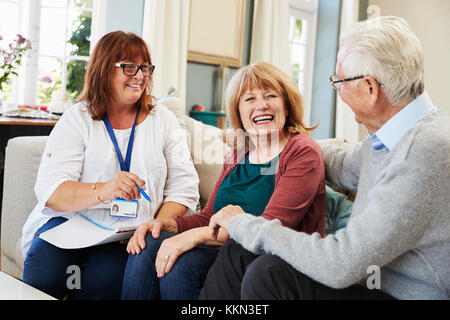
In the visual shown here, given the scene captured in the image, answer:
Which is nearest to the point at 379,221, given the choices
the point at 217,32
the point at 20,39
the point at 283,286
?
the point at 283,286

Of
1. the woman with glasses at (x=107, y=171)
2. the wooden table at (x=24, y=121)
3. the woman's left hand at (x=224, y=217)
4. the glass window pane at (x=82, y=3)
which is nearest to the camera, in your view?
the woman's left hand at (x=224, y=217)

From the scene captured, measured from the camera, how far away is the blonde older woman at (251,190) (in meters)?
1.37

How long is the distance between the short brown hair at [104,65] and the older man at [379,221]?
29.9 inches

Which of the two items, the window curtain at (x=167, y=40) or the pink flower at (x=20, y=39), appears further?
the window curtain at (x=167, y=40)

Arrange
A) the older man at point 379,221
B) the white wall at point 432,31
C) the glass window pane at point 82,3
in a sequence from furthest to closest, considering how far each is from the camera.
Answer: the white wall at point 432,31 → the glass window pane at point 82,3 → the older man at point 379,221

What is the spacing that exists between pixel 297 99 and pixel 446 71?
542 cm

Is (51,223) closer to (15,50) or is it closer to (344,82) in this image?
(344,82)

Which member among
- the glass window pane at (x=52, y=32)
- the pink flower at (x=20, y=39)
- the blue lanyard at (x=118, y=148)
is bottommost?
the blue lanyard at (x=118, y=148)

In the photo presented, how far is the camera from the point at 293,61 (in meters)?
5.74

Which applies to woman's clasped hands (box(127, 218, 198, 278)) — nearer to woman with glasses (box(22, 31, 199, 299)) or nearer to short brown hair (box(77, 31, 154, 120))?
woman with glasses (box(22, 31, 199, 299))

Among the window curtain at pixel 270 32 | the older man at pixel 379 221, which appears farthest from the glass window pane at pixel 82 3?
the older man at pixel 379 221

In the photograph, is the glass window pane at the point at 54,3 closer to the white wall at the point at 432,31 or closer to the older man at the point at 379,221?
the older man at the point at 379,221

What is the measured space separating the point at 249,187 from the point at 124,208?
471 millimetres

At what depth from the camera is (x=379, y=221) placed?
996 millimetres
